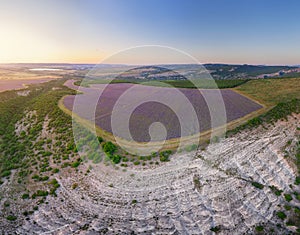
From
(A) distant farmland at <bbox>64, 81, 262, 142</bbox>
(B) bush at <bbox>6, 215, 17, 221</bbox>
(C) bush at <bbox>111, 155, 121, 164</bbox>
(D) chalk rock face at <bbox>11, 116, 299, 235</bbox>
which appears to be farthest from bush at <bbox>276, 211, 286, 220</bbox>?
(B) bush at <bbox>6, 215, 17, 221</bbox>

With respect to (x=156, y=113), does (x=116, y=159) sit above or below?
below

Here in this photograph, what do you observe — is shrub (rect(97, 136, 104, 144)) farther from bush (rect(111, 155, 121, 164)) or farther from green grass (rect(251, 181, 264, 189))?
green grass (rect(251, 181, 264, 189))

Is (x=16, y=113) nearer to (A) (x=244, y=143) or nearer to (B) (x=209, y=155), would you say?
(B) (x=209, y=155)

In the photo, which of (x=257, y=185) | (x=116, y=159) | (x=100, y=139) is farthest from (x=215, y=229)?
(x=100, y=139)

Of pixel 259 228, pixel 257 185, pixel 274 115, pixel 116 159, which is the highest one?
pixel 274 115

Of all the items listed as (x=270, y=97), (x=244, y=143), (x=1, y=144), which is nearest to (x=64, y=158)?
(x=1, y=144)

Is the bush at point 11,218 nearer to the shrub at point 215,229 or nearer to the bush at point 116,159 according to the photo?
the bush at point 116,159

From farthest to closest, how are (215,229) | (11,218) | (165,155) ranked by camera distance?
(165,155), (11,218), (215,229)

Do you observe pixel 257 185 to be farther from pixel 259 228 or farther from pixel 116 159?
pixel 116 159

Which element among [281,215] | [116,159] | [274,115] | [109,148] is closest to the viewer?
[281,215]
